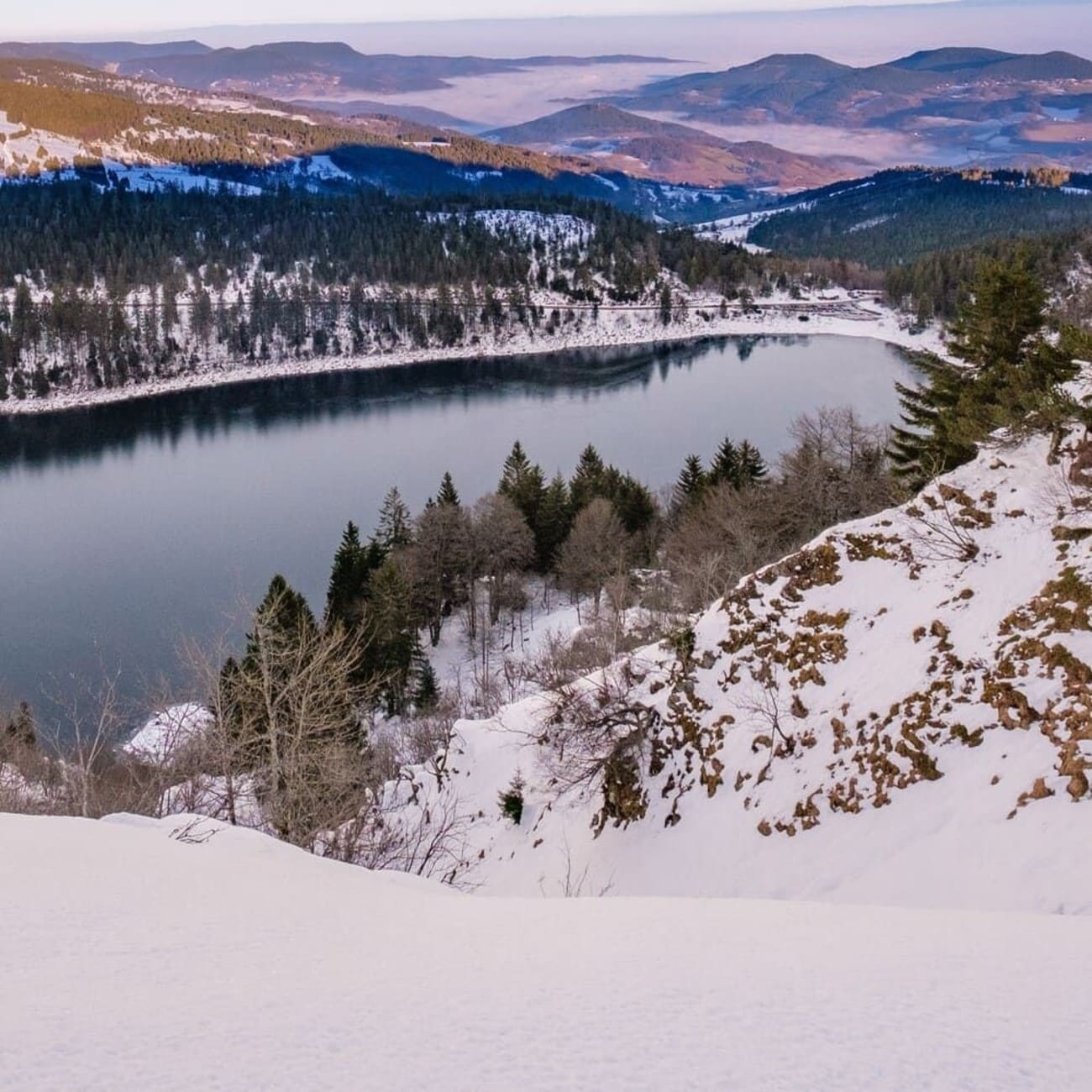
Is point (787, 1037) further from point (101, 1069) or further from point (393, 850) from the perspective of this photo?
point (393, 850)

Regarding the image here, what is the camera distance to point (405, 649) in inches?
1195

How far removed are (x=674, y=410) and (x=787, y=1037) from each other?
6736 centimetres

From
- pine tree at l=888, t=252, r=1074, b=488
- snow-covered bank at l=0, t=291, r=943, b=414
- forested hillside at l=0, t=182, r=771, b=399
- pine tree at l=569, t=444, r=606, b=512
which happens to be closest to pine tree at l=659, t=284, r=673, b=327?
snow-covered bank at l=0, t=291, r=943, b=414

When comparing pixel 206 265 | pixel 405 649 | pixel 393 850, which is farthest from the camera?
pixel 206 265

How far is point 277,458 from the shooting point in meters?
60.1

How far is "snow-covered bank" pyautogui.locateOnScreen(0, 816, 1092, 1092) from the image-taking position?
2922mm

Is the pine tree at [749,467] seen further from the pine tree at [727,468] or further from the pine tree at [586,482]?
the pine tree at [586,482]

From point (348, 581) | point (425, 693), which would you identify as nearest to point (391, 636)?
point (425, 693)

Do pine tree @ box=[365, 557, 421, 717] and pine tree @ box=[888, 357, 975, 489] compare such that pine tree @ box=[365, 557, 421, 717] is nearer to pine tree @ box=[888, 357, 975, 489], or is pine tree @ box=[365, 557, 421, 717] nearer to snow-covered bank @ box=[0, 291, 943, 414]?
pine tree @ box=[888, 357, 975, 489]

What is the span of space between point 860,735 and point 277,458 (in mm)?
54297

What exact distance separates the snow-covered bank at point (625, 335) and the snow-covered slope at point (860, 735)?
261 ft

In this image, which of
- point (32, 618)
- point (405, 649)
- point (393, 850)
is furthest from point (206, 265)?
point (393, 850)

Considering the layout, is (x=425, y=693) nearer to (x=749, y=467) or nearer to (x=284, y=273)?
(x=749, y=467)

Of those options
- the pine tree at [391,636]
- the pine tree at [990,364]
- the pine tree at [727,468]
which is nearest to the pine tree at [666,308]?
the pine tree at [727,468]
